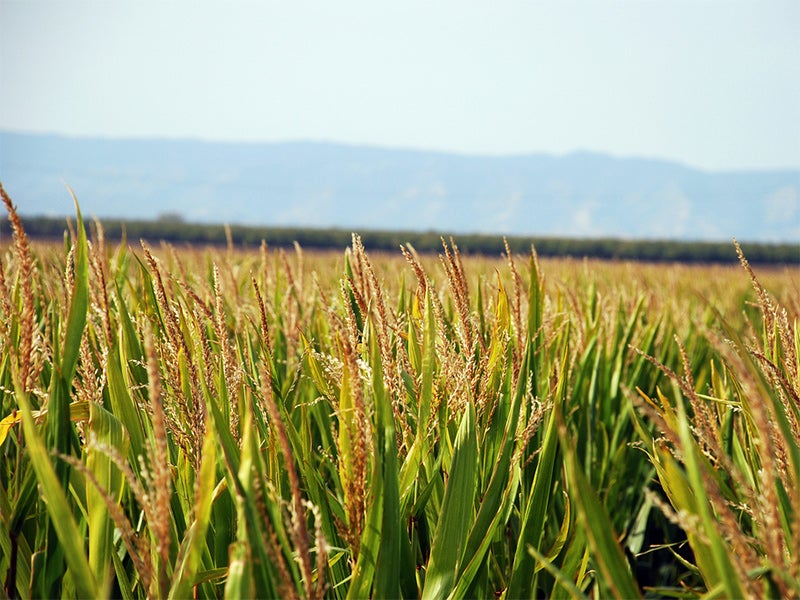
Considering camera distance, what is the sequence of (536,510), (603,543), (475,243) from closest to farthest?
(603,543) → (536,510) → (475,243)

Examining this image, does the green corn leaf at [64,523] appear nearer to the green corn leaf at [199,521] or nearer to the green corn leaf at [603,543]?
the green corn leaf at [199,521]

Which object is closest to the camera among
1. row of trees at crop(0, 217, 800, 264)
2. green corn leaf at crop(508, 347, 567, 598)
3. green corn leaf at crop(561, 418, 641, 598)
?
green corn leaf at crop(561, 418, 641, 598)

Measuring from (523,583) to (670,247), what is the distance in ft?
136

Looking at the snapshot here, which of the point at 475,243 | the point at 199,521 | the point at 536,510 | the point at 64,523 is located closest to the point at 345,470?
the point at 199,521

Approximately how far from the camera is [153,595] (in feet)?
2.51

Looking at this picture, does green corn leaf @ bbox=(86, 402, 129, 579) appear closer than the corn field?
No

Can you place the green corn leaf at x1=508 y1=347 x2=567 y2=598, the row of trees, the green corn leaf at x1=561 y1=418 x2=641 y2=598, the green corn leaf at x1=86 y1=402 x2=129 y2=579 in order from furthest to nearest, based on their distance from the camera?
the row of trees
the green corn leaf at x1=508 y1=347 x2=567 y2=598
the green corn leaf at x1=86 y1=402 x2=129 y2=579
the green corn leaf at x1=561 y1=418 x2=641 y2=598

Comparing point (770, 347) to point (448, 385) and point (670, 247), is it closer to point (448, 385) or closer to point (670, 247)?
point (448, 385)

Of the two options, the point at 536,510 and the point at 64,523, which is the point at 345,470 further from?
the point at 536,510

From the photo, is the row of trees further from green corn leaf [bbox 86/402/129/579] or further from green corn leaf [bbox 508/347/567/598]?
green corn leaf [bbox 86/402/129/579]

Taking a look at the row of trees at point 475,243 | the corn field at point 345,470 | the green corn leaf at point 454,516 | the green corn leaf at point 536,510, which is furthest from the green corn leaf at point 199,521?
the row of trees at point 475,243

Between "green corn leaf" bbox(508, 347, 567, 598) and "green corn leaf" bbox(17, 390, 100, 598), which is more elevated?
"green corn leaf" bbox(17, 390, 100, 598)

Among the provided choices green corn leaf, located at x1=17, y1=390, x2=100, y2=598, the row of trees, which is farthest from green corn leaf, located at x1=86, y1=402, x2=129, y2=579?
the row of trees

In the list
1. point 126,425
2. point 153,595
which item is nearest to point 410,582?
point 153,595
